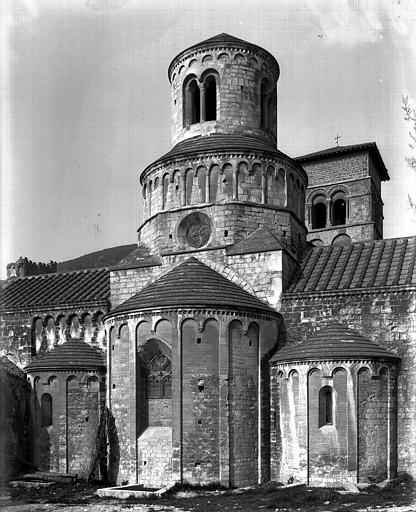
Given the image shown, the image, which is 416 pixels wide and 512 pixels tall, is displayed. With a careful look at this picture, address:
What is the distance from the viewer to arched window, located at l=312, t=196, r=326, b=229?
5075cm

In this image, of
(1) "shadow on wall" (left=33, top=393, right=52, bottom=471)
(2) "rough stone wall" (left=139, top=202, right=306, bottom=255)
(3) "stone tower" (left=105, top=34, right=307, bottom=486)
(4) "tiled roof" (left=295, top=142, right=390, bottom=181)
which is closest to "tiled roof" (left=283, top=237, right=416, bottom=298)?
(3) "stone tower" (left=105, top=34, right=307, bottom=486)

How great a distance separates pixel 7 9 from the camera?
18.6m

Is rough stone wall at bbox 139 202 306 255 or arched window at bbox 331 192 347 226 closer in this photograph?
rough stone wall at bbox 139 202 306 255

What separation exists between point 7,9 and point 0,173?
453 cm

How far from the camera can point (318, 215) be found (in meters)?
51.4

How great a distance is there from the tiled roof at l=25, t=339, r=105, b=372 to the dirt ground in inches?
233

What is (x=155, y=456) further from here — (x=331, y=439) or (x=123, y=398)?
(x=331, y=439)

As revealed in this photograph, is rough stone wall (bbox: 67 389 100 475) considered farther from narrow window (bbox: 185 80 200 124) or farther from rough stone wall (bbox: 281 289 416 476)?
narrow window (bbox: 185 80 200 124)

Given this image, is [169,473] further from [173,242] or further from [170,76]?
[170,76]

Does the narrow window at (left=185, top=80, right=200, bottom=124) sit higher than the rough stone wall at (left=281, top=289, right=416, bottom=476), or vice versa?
the narrow window at (left=185, top=80, right=200, bottom=124)

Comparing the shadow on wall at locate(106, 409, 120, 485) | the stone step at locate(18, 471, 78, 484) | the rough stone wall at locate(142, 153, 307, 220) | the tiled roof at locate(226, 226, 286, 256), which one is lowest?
the stone step at locate(18, 471, 78, 484)

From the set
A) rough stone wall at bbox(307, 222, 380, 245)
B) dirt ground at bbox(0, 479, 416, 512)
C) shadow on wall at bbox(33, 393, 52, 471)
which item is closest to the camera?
dirt ground at bbox(0, 479, 416, 512)

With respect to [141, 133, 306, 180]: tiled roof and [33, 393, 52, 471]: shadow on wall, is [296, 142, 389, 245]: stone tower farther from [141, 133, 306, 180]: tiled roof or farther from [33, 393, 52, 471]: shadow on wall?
[33, 393, 52, 471]: shadow on wall

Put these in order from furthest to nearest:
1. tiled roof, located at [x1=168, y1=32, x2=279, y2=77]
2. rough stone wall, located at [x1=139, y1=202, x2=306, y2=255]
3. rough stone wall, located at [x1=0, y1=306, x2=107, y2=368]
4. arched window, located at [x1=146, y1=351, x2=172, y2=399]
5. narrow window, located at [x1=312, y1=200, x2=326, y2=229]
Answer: narrow window, located at [x1=312, y1=200, x2=326, y2=229]
tiled roof, located at [x1=168, y1=32, x2=279, y2=77]
rough stone wall, located at [x1=0, y1=306, x2=107, y2=368]
rough stone wall, located at [x1=139, y1=202, x2=306, y2=255]
arched window, located at [x1=146, y1=351, x2=172, y2=399]
